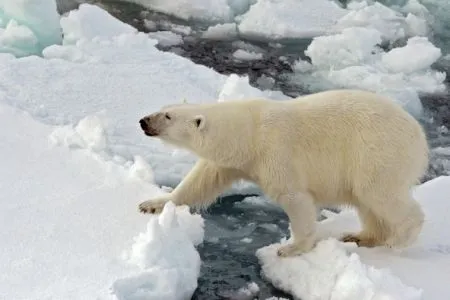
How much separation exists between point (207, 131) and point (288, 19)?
232 inches

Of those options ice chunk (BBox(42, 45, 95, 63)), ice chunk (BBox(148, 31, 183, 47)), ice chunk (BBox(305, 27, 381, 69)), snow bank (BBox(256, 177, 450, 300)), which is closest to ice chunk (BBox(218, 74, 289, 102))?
ice chunk (BBox(42, 45, 95, 63))

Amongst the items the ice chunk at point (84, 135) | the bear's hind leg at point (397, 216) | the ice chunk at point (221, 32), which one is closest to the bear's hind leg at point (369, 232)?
the bear's hind leg at point (397, 216)

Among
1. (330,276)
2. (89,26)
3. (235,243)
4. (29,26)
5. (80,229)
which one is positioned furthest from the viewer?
(89,26)

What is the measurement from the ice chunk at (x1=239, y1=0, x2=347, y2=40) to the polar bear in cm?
529

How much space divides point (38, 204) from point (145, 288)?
94cm

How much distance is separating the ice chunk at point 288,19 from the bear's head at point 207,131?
536cm

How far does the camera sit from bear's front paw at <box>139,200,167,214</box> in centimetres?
417

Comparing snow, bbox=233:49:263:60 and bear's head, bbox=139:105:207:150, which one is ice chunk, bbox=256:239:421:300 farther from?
snow, bbox=233:49:263:60

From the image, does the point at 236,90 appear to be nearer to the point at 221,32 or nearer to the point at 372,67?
the point at 372,67

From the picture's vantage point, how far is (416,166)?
3953mm

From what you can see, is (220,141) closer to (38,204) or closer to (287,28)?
(38,204)

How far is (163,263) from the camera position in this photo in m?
3.56

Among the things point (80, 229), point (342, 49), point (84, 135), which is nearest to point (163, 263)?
point (80, 229)

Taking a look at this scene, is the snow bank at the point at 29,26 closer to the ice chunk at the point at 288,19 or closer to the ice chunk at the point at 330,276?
the ice chunk at the point at 288,19
